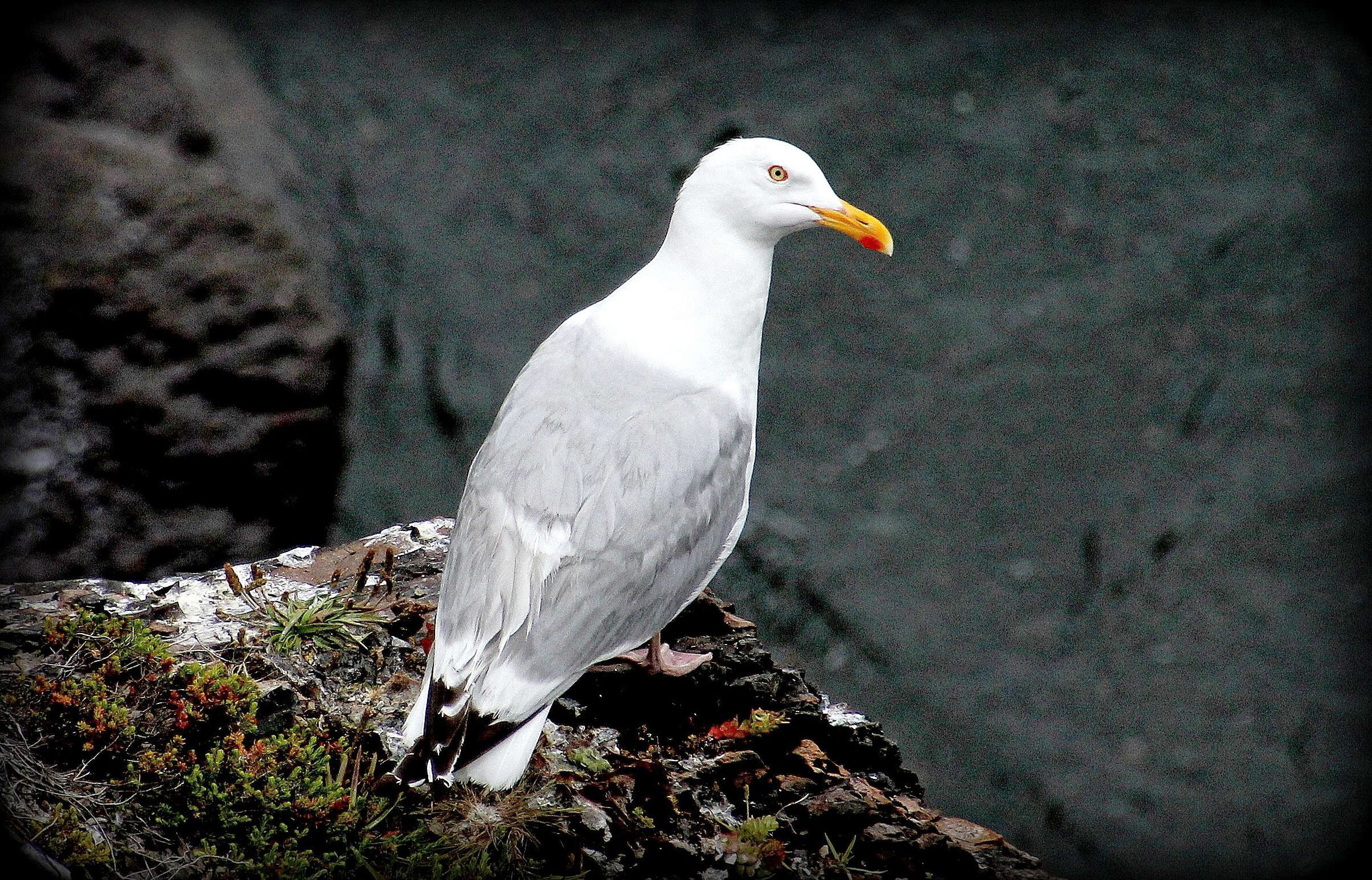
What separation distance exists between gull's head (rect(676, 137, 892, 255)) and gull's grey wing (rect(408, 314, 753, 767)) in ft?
1.76

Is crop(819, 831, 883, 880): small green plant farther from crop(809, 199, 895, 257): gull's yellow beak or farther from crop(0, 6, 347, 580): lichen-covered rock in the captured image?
crop(0, 6, 347, 580): lichen-covered rock

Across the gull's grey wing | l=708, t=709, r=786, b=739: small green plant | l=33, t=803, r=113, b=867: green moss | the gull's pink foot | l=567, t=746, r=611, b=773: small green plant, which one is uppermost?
the gull's grey wing

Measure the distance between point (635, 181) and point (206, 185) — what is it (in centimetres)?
316

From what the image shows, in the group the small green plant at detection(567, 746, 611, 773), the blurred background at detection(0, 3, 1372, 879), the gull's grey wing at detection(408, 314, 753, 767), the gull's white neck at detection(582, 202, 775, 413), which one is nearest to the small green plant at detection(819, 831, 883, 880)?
the small green plant at detection(567, 746, 611, 773)

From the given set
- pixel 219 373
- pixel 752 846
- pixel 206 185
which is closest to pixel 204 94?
pixel 206 185

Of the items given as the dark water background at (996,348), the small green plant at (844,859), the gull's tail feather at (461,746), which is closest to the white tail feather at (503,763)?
the gull's tail feather at (461,746)

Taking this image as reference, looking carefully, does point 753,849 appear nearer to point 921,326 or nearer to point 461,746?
point 461,746

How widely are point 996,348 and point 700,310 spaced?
16.1 ft

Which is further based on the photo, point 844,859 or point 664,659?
point 664,659

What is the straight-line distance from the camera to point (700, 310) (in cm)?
363

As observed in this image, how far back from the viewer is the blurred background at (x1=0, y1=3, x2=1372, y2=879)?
236 inches

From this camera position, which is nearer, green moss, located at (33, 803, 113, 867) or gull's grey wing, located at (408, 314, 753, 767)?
green moss, located at (33, 803, 113, 867)

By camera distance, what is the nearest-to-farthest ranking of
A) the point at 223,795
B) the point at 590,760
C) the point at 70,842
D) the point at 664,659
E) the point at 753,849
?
the point at 70,842 → the point at 223,795 → the point at 753,849 → the point at 590,760 → the point at 664,659

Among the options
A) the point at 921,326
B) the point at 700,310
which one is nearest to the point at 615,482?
the point at 700,310
